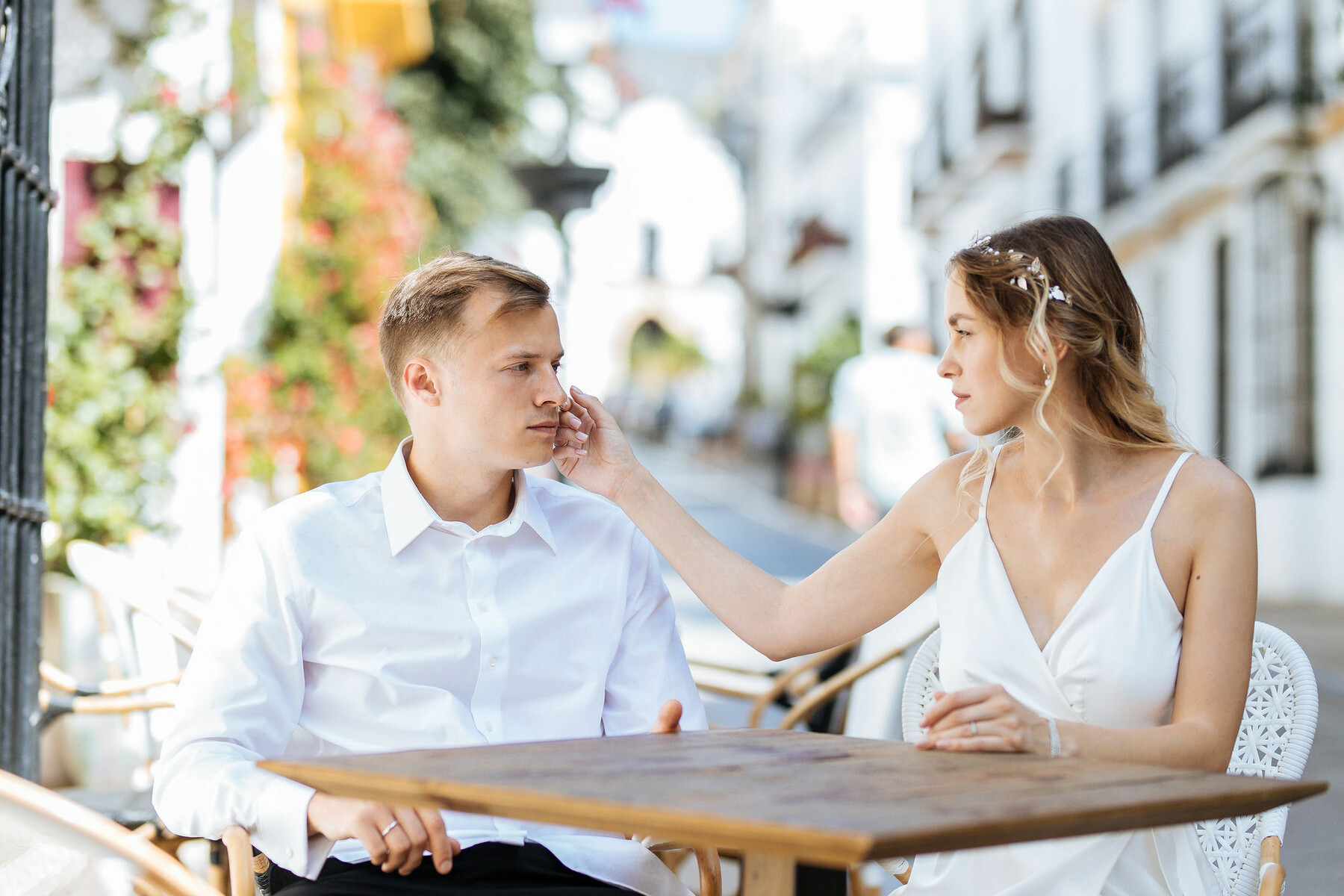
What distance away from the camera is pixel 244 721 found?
6.86ft

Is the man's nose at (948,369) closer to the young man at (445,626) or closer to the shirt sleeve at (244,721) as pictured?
the young man at (445,626)

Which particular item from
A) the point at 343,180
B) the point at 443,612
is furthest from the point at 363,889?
the point at 343,180

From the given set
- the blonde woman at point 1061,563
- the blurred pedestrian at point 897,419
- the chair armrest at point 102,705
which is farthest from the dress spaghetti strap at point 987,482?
the blurred pedestrian at point 897,419

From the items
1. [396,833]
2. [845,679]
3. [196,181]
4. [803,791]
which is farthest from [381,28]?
[803,791]

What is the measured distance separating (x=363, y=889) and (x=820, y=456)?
1912 cm

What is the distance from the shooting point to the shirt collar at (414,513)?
231 cm

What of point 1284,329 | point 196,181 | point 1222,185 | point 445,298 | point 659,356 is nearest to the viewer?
point 445,298

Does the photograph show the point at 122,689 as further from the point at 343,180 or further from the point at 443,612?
the point at 343,180

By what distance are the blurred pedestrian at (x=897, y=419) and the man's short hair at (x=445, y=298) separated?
392 centimetres

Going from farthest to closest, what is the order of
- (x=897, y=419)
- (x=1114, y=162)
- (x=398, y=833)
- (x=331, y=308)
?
(x=1114, y=162) < (x=331, y=308) < (x=897, y=419) < (x=398, y=833)

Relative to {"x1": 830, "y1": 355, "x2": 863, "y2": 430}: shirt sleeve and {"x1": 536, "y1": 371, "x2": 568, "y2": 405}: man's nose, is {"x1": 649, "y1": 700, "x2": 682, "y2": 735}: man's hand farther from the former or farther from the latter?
{"x1": 830, "y1": 355, "x2": 863, "y2": 430}: shirt sleeve

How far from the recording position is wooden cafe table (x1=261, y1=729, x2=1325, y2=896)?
4.35 feet

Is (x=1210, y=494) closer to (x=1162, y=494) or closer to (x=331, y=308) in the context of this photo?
(x=1162, y=494)

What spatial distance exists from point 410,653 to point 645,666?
17.3 inches
